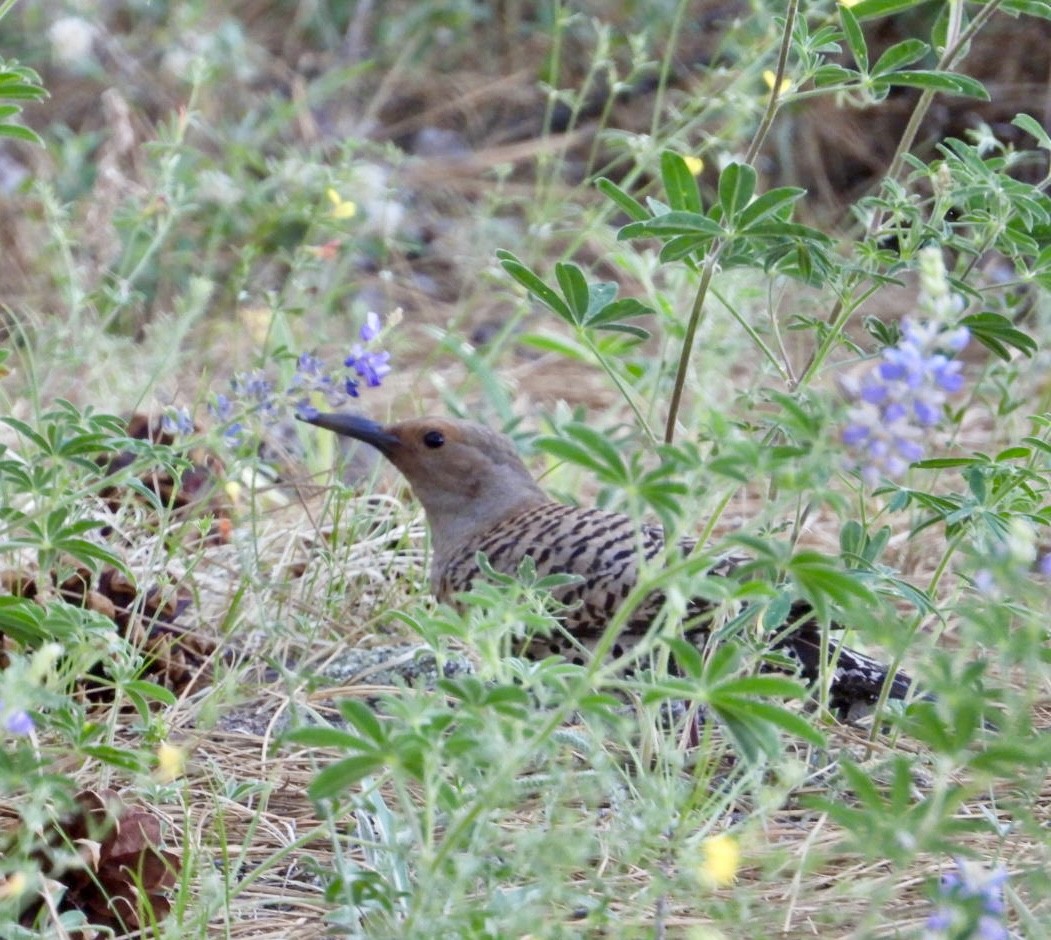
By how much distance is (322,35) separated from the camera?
26.7ft

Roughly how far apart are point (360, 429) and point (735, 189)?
186 cm

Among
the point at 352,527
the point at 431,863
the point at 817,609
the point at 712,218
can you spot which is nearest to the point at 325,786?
the point at 431,863

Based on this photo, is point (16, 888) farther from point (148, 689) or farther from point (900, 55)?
point (900, 55)

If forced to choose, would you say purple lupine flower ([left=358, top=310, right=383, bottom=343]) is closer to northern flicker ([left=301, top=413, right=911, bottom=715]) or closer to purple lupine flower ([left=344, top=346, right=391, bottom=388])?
purple lupine flower ([left=344, top=346, right=391, bottom=388])

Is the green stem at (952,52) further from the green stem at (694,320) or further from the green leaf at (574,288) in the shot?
the green leaf at (574,288)

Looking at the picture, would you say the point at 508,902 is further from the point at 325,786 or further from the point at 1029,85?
the point at 1029,85

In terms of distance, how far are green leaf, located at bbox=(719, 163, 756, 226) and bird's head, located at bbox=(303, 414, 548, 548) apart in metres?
1.74

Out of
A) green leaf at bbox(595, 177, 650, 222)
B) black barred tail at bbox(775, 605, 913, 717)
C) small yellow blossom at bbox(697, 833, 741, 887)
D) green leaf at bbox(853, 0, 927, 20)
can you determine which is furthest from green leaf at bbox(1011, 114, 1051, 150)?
small yellow blossom at bbox(697, 833, 741, 887)

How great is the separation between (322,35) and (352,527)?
4.86 meters

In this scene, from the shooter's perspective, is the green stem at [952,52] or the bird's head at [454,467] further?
the bird's head at [454,467]

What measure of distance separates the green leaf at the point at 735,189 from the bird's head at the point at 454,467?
5.72 ft

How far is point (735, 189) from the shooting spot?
2730 millimetres

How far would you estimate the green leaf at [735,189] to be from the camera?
2.71 meters

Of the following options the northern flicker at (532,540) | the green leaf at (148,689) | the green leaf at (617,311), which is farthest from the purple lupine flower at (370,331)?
the green leaf at (148,689)
